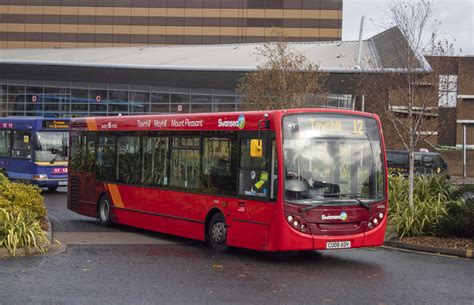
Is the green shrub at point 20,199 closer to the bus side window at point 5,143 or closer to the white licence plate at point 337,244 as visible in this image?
the white licence plate at point 337,244

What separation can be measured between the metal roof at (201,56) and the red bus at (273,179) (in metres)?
30.9

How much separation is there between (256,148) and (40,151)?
16173 mm

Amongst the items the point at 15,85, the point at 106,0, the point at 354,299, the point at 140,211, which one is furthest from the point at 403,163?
the point at 106,0

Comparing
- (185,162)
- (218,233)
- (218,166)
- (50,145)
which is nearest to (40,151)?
(50,145)

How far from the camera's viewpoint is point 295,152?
11.3m

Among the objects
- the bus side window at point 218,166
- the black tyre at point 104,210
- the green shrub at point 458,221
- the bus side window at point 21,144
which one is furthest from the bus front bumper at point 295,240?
the bus side window at point 21,144

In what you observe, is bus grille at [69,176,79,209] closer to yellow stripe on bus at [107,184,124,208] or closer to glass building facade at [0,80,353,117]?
yellow stripe on bus at [107,184,124,208]

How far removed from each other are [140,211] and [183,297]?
6.84m

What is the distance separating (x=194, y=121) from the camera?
13.6m

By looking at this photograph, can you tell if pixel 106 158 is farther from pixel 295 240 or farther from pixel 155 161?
pixel 295 240

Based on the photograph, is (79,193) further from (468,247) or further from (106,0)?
(106,0)

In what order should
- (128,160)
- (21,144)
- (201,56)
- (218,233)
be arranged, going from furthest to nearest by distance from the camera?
1. (201,56)
2. (21,144)
3. (128,160)
4. (218,233)

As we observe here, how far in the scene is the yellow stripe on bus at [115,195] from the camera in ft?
52.8

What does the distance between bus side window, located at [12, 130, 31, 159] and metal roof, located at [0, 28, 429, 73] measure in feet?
73.4
